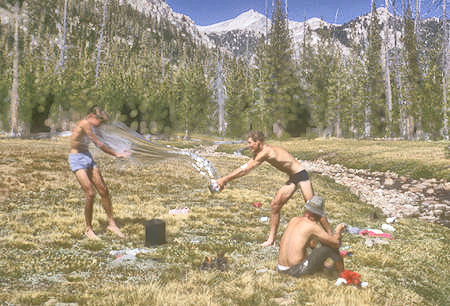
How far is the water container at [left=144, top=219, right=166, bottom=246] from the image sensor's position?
30.4ft

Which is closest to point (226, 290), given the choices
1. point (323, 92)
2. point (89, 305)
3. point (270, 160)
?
point (89, 305)

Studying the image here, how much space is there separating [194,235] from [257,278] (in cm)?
387

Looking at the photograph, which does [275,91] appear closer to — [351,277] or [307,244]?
[307,244]

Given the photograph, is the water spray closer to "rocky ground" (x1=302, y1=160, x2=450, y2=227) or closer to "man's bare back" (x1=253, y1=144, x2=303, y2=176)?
"man's bare back" (x1=253, y1=144, x2=303, y2=176)

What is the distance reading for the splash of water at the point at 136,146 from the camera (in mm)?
8486

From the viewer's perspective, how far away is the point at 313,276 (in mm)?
7117

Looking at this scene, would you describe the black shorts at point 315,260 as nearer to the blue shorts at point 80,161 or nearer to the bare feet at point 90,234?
the bare feet at point 90,234

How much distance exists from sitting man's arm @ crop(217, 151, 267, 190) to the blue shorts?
3559 mm

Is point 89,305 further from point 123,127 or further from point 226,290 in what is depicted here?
point 123,127

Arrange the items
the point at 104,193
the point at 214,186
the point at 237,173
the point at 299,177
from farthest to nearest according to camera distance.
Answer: the point at 104,193 < the point at 299,177 < the point at 237,173 < the point at 214,186

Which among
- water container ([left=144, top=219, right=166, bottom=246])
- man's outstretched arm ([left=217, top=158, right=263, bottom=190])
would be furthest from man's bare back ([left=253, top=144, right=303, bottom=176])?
water container ([left=144, top=219, right=166, bottom=246])

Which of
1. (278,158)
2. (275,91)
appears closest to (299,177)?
(278,158)

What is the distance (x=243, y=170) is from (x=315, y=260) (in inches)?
93.3

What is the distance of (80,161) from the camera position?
9125mm
